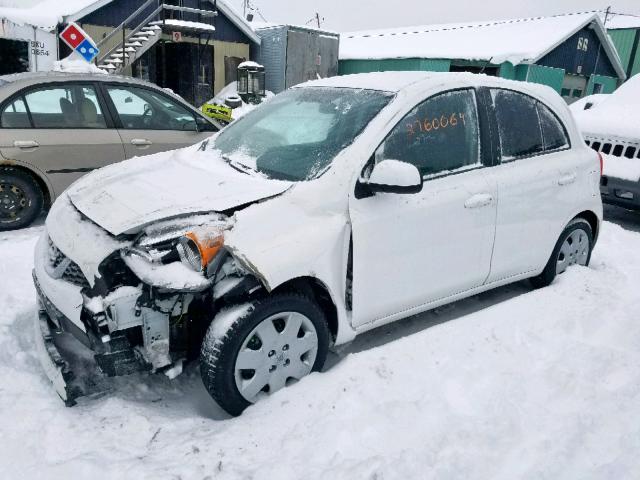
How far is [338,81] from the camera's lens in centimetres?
367

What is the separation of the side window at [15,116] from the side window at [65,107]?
0.06 m

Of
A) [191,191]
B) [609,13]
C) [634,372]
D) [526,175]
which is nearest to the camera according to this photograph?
[191,191]

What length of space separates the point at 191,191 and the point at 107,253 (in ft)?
1.87

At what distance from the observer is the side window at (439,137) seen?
10.1ft

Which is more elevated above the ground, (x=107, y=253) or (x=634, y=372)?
(x=107, y=253)

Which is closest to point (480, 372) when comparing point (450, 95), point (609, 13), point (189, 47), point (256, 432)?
point (256, 432)

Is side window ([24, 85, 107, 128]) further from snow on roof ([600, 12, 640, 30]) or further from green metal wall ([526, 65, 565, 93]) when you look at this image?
snow on roof ([600, 12, 640, 30])

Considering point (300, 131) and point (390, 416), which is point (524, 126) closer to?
point (300, 131)

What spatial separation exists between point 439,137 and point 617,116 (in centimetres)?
580

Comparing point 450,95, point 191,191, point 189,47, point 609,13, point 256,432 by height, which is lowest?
point 256,432

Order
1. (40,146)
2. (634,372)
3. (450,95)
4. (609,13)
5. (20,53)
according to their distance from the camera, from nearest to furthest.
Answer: (634,372) → (450,95) → (40,146) → (20,53) → (609,13)

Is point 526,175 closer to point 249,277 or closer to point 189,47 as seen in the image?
point 249,277

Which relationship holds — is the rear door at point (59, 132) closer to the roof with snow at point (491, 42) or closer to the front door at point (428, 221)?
the front door at point (428, 221)

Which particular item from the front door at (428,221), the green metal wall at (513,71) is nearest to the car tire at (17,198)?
the front door at (428,221)
